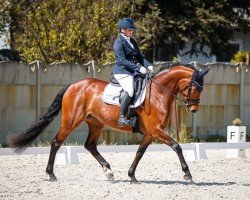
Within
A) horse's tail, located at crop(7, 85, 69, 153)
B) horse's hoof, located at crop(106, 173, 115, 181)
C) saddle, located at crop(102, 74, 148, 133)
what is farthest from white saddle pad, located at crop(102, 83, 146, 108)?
horse's hoof, located at crop(106, 173, 115, 181)

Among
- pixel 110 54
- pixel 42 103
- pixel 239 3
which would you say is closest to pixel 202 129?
pixel 110 54

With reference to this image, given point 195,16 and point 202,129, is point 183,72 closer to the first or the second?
point 202,129

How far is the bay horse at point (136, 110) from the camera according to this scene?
500 inches

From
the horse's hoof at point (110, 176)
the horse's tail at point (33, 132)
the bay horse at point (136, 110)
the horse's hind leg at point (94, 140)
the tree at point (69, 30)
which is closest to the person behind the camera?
the bay horse at point (136, 110)

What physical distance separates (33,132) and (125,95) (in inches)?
74.7

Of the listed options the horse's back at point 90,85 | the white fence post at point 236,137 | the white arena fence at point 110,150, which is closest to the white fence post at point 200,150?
the white arena fence at point 110,150

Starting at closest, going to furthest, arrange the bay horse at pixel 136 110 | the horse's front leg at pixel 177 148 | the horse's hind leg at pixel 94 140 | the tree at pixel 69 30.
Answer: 1. the horse's front leg at pixel 177 148
2. the bay horse at pixel 136 110
3. the horse's hind leg at pixel 94 140
4. the tree at pixel 69 30

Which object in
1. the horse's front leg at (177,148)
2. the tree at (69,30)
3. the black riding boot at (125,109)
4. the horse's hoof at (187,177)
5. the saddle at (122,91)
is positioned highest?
the tree at (69,30)

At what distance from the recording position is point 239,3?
29484 millimetres

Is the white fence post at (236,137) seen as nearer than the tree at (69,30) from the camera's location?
Yes

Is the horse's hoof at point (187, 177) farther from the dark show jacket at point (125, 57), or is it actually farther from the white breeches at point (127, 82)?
the dark show jacket at point (125, 57)

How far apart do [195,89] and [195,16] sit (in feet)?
50.7

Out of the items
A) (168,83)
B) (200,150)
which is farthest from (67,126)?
(200,150)

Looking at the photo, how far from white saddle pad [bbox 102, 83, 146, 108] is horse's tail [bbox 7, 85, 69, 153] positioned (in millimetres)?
904
